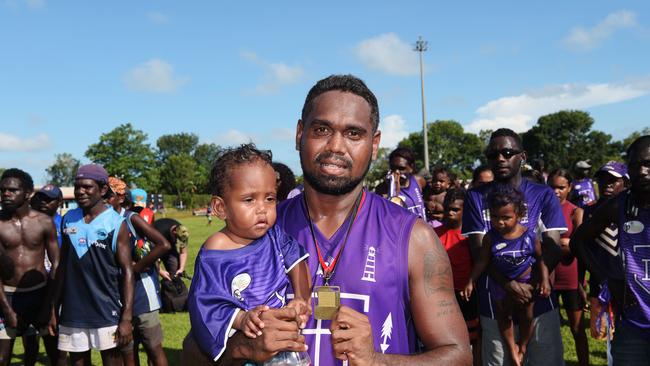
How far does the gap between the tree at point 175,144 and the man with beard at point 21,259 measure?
15224cm

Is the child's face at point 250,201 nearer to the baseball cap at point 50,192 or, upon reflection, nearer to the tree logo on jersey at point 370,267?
the tree logo on jersey at point 370,267

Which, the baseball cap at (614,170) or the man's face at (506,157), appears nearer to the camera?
the man's face at (506,157)

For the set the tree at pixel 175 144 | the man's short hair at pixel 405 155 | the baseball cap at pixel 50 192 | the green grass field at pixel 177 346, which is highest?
the tree at pixel 175 144

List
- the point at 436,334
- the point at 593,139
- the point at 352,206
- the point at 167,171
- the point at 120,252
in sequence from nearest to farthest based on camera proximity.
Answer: the point at 436,334 → the point at 352,206 → the point at 120,252 → the point at 593,139 → the point at 167,171

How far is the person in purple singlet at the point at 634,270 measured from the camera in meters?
3.74

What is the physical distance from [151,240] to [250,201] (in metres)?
3.75

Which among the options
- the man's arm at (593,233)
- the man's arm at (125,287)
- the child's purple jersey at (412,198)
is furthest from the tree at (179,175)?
the man's arm at (593,233)

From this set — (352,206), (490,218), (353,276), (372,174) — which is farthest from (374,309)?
(372,174)

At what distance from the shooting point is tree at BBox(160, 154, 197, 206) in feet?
311

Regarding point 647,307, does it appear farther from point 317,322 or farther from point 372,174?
point 372,174

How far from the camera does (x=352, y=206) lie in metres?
2.68

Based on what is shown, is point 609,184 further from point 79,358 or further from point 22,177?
point 22,177

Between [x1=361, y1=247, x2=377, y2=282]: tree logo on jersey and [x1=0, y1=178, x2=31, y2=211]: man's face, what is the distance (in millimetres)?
5631

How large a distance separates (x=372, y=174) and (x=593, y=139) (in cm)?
3601
